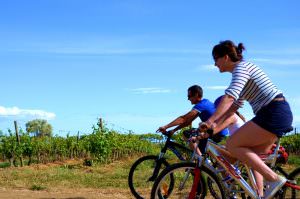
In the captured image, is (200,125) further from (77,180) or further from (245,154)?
(77,180)

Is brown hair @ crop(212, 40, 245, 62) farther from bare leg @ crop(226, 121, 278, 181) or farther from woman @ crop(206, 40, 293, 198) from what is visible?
bare leg @ crop(226, 121, 278, 181)

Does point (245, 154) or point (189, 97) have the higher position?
point (189, 97)

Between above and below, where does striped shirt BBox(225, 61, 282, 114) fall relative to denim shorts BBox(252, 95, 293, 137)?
above

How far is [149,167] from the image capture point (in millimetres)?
7613

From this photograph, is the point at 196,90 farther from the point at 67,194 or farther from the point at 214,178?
the point at 67,194

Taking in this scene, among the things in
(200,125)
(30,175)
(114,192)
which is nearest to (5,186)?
(30,175)

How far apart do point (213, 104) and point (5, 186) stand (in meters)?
4.85

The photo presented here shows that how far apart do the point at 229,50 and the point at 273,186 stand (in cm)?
144

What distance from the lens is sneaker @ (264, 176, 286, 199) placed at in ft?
15.9

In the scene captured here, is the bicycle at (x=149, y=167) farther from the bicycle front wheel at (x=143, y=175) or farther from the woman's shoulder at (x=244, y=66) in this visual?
the woman's shoulder at (x=244, y=66)

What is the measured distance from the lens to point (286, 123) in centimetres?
480

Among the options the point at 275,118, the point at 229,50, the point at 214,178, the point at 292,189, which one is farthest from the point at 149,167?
the point at 275,118

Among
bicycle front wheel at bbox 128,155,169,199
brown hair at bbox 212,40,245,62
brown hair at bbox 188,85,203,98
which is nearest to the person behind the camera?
brown hair at bbox 212,40,245,62

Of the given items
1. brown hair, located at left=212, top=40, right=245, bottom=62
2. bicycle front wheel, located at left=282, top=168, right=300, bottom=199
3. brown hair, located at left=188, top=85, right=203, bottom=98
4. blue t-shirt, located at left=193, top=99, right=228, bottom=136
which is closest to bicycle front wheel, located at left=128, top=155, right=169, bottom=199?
blue t-shirt, located at left=193, top=99, right=228, bottom=136
